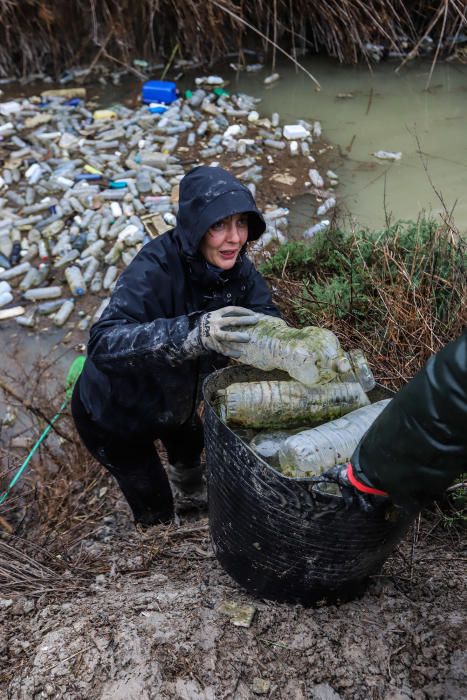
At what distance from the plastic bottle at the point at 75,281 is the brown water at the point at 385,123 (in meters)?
2.89

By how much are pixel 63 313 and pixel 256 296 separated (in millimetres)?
3830

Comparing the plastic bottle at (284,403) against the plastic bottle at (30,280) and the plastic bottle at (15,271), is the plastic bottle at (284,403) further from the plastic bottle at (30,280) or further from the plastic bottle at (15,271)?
the plastic bottle at (15,271)

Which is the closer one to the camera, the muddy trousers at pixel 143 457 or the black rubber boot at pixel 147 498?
the muddy trousers at pixel 143 457

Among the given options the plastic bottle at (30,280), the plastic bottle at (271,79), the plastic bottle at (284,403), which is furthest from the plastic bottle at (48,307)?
the plastic bottle at (271,79)

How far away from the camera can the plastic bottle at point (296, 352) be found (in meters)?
2.32

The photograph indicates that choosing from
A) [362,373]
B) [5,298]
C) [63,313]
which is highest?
[362,373]

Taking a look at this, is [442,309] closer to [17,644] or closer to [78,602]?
[78,602]

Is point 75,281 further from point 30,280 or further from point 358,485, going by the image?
point 358,485

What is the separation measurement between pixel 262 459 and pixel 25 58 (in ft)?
31.4

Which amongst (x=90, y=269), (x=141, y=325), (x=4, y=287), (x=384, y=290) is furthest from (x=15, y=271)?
(x=141, y=325)

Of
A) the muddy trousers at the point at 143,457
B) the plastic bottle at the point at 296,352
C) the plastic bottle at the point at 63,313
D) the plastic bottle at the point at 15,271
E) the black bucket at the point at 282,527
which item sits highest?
the plastic bottle at the point at 296,352

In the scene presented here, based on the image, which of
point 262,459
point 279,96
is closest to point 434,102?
point 279,96

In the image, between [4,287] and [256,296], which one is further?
[4,287]

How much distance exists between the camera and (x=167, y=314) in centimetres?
279
